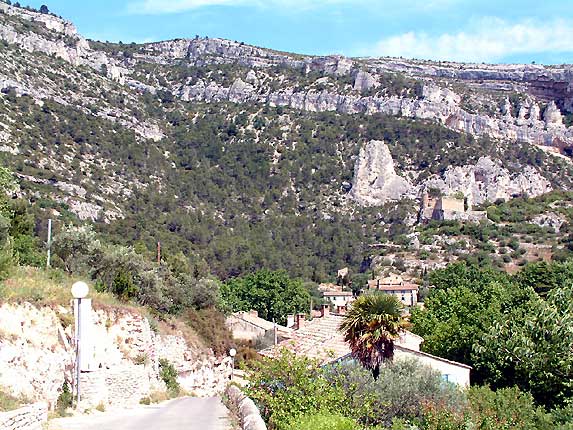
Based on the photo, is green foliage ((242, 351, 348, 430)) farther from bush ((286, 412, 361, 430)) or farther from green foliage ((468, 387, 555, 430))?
green foliage ((468, 387, 555, 430))

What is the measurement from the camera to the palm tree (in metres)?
20.8

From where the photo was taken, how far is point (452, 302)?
40.4m

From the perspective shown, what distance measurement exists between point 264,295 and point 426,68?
121439 millimetres

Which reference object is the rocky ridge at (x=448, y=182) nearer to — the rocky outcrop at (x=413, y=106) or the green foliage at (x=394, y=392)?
the rocky outcrop at (x=413, y=106)

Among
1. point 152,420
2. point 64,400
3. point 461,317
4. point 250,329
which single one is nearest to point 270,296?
point 250,329

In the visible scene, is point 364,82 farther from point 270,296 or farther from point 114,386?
point 114,386

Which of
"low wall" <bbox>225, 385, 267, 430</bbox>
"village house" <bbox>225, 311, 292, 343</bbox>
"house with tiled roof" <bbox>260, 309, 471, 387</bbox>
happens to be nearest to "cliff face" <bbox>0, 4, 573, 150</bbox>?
"village house" <bbox>225, 311, 292, 343</bbox>

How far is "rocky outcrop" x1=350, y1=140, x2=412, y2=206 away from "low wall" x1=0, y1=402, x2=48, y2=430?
10717cm

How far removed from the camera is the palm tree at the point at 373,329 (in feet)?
68.4

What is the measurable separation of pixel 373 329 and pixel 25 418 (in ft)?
37.5

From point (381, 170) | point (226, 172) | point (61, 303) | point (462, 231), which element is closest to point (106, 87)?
point (226, 172)

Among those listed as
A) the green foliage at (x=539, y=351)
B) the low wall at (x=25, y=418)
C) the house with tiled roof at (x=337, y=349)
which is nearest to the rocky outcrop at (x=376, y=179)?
the house with tiled roof at (x=337, y=349)

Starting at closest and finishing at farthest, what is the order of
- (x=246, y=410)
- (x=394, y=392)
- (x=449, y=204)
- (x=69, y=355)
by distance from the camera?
(x=246, y=410), (x=69, y=355), (x=394, y=392), (x=449, y=204)

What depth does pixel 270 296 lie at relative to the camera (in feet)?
246
